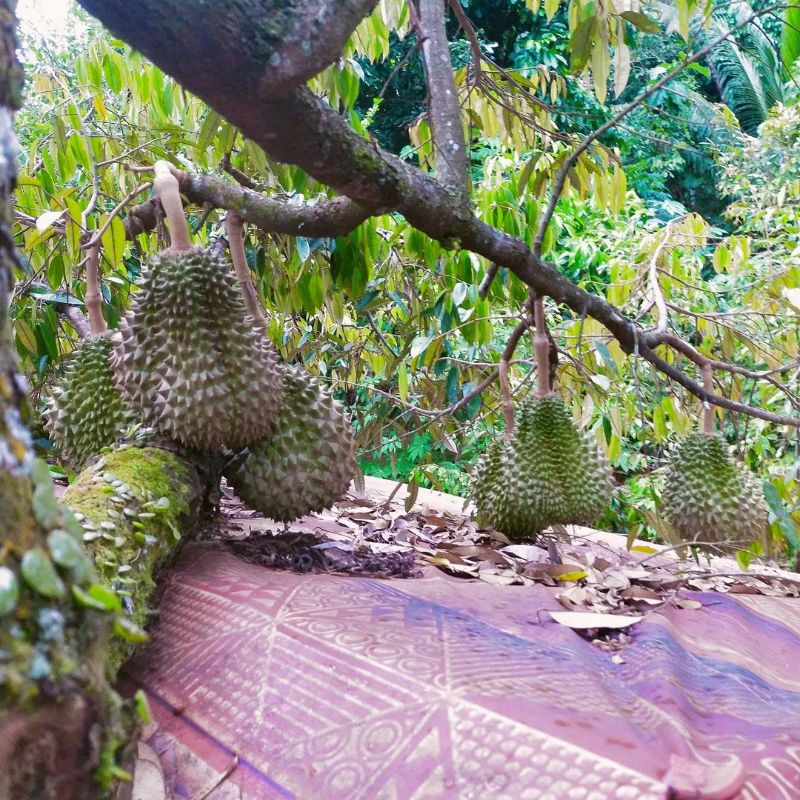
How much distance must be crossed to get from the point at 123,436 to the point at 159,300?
0.26 metres

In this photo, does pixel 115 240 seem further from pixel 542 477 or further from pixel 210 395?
pixel 542 477

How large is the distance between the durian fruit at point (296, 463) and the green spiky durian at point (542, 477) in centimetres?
35

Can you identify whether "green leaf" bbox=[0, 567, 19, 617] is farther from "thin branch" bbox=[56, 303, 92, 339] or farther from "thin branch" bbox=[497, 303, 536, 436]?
"thin branch" bbox=[56, 303, 92, 339]

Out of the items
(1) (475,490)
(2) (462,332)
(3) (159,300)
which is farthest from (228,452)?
(2) (462,332)

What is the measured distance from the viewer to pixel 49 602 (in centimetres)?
34

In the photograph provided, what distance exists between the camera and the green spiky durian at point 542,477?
135 centimetres

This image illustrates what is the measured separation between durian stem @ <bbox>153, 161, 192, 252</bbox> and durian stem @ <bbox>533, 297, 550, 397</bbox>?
2.26 feet

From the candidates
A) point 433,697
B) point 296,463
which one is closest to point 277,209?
point 296,463

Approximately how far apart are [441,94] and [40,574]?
1.41 meters

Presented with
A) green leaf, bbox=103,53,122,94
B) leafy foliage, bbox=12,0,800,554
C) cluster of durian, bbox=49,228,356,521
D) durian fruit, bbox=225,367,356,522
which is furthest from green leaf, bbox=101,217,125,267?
green leaf, bbox=103,53,122,94

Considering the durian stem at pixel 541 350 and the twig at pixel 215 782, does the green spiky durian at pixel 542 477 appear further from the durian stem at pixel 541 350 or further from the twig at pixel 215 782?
the twig at pixel 215 782

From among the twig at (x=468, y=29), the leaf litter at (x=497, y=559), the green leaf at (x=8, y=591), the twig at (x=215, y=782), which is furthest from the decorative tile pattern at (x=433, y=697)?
the twig at (x=468, y=29)

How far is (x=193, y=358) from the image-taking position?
1073 millimetres

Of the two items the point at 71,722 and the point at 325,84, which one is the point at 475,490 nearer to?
the point at 325,84
